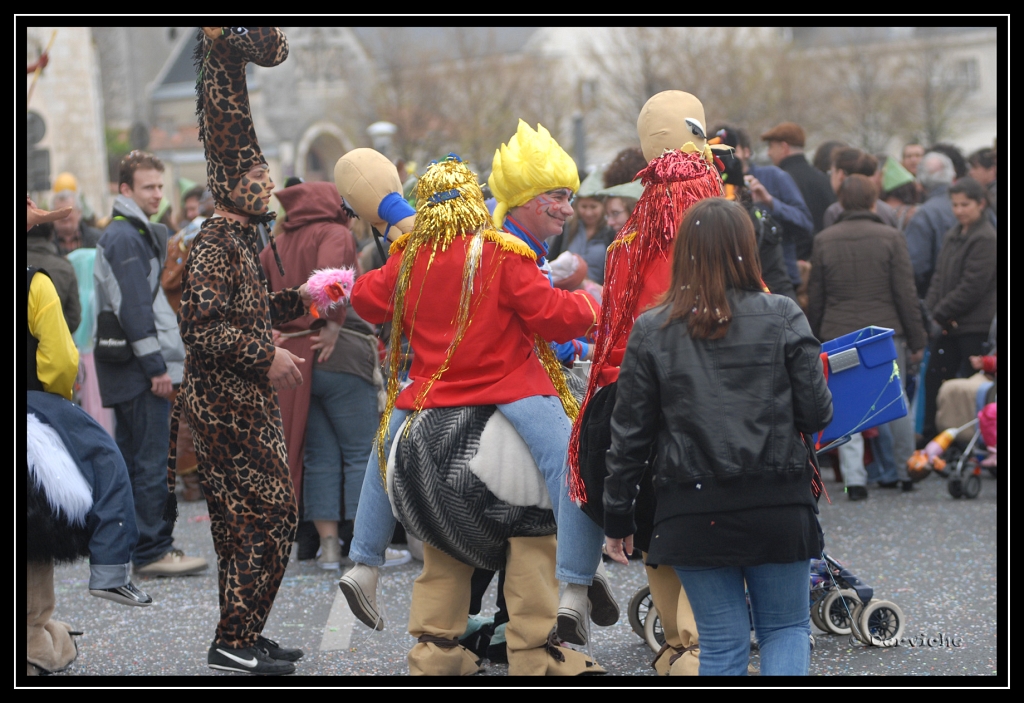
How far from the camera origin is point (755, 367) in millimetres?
3439

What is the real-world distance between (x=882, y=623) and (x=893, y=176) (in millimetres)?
6178

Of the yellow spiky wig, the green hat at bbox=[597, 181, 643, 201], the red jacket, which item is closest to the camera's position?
the red jacket

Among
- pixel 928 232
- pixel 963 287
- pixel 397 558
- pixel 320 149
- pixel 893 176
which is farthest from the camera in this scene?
pixel 320 149

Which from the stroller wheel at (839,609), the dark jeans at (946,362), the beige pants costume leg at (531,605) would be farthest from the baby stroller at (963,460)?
the beige pants costume leg at (531,605)

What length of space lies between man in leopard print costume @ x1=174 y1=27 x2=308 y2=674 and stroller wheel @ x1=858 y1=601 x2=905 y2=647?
228 centimetres

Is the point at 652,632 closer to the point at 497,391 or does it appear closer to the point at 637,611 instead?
the point at 637,611

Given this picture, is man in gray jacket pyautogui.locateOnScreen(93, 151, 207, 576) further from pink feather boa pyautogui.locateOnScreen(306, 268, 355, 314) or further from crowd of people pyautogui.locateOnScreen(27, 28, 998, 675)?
pink feather boa pyautogui.locateOnScreen(306, 268, 355, 314)

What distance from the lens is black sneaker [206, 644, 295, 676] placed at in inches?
185

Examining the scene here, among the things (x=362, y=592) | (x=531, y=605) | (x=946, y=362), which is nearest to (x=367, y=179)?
(x=362, y=592)

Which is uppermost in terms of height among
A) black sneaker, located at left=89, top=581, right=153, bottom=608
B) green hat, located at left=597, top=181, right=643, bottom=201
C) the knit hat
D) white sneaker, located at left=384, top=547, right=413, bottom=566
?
the knit hat

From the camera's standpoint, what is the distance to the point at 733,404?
342cm

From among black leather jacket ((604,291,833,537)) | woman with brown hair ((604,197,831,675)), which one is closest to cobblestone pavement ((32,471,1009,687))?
woman with brown hair ((604,197,831,675))

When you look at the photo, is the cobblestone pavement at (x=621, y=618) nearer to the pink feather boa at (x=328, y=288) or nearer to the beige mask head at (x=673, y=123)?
the pink feather boa at (x=328, y=288)

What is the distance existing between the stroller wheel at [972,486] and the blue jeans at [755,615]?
507 cm
